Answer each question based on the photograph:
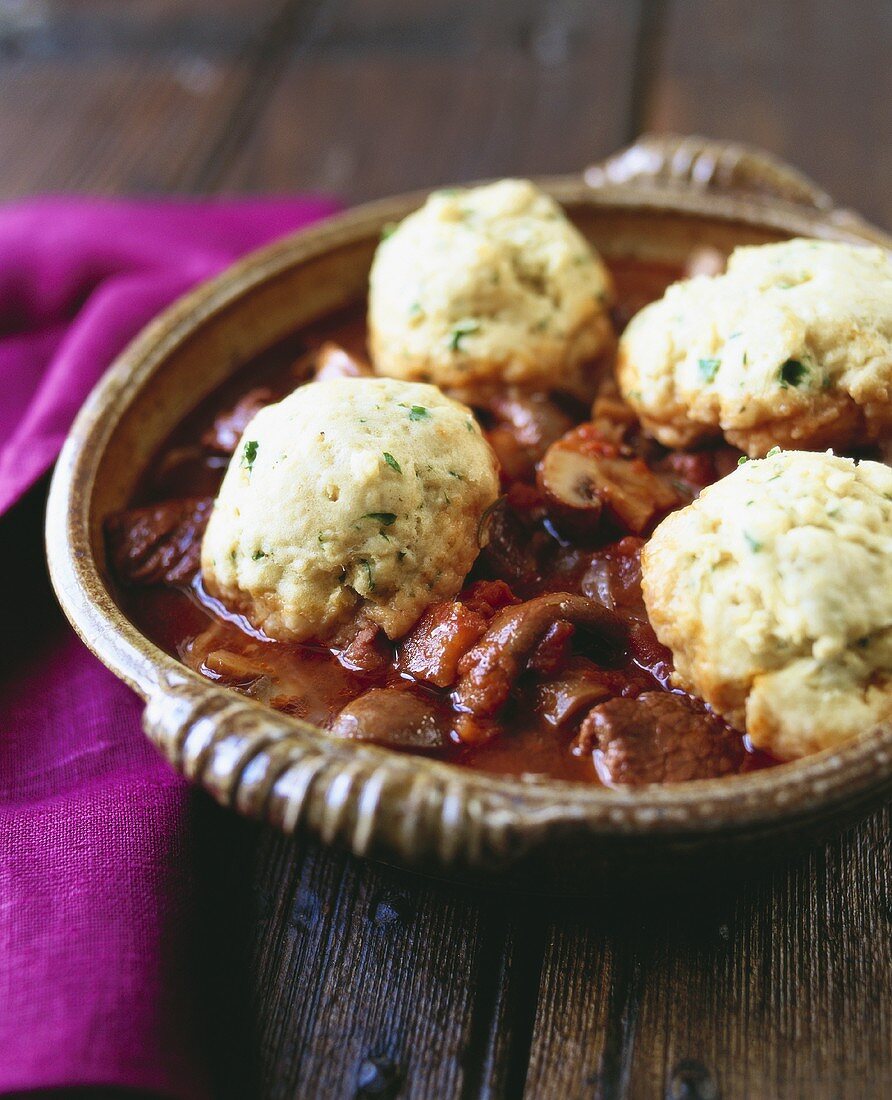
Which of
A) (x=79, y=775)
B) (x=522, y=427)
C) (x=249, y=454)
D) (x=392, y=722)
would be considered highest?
(x=249, y=454)

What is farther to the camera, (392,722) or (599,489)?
(599,489)

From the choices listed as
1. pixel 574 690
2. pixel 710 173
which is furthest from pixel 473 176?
pixel 574 690

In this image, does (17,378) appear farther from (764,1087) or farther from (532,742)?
(764,1087)

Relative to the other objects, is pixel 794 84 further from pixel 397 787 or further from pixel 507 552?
pixel 397 787

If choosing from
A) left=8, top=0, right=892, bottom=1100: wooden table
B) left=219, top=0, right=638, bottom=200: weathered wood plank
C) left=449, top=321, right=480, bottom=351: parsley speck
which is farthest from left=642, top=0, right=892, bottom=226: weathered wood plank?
left=449, top=321, right=480, bottom=351: parsley speck

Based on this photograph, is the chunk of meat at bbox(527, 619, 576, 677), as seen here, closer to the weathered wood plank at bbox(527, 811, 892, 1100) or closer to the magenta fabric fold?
the weathered wood plank at bbox(527, 811, 892, 1100)
